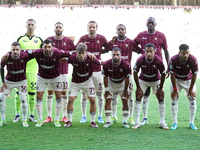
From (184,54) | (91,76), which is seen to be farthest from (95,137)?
(184,54)

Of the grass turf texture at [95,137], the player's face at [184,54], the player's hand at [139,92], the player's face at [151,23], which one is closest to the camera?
the grass turf texture at [95,137]

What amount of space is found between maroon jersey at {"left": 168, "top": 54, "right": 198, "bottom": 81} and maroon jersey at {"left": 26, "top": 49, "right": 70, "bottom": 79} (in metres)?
1.89

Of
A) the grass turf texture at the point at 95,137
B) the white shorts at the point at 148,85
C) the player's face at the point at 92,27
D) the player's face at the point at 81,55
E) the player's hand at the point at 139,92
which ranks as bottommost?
the grass turf texture at the point at 95,137

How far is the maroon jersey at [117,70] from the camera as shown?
555cm

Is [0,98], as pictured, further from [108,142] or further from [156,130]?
[156,130]

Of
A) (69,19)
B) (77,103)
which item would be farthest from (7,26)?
(77,103)

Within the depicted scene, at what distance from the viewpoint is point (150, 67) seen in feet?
18.0

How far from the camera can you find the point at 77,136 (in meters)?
4.79

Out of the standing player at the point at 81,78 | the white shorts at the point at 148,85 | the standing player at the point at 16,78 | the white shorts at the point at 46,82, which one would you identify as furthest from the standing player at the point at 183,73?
the standing player at the point at 16,78

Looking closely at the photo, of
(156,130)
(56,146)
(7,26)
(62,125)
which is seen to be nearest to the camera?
(56,146)

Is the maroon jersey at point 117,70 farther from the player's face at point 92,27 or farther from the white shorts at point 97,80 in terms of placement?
the player's face at point 92,27

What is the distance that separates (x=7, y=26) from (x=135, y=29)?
10.4m

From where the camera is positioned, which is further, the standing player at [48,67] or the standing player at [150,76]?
the standing player at [48,67]

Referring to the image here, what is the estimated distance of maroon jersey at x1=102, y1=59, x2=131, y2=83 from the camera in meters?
5.55
